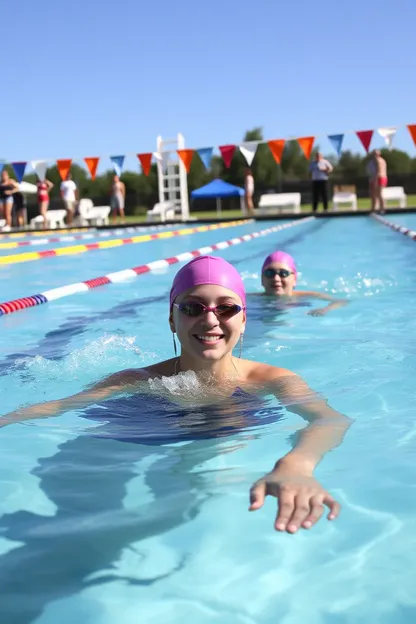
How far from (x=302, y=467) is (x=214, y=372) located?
3.61 ft

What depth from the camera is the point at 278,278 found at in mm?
6637

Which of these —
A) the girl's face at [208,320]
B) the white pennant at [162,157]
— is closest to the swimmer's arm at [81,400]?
the girl's face at [208,320]

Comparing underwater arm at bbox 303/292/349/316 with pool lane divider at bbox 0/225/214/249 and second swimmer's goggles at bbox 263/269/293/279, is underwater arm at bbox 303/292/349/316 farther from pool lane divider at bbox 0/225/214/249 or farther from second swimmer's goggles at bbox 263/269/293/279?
pool lane divider at bbox 0/225/214/249

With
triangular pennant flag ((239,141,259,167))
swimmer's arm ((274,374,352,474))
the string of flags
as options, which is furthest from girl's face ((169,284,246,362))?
triangular pennant flag ((239,141,259,167))

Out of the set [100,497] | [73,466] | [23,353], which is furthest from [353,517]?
[23,353]

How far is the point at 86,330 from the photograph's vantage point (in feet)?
19.2

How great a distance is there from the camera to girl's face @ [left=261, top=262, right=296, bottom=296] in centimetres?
665

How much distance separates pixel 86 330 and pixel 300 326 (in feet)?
5.26

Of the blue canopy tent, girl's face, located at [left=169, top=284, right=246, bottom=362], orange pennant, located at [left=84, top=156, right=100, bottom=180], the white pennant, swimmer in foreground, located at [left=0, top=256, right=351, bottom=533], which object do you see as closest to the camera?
swimmer in foreground, located at [left=0, top=256, right=351, bottom=533]

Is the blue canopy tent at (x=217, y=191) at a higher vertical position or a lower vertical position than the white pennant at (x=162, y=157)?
lower

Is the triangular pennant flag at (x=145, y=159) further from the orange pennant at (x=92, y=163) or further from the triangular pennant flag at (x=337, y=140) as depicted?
the triangular pennant flag at (x=337, y=140)

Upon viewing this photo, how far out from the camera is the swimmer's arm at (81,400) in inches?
118

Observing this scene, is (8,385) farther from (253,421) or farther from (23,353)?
(253,421)

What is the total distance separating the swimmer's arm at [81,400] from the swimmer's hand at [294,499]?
4.25 ft
